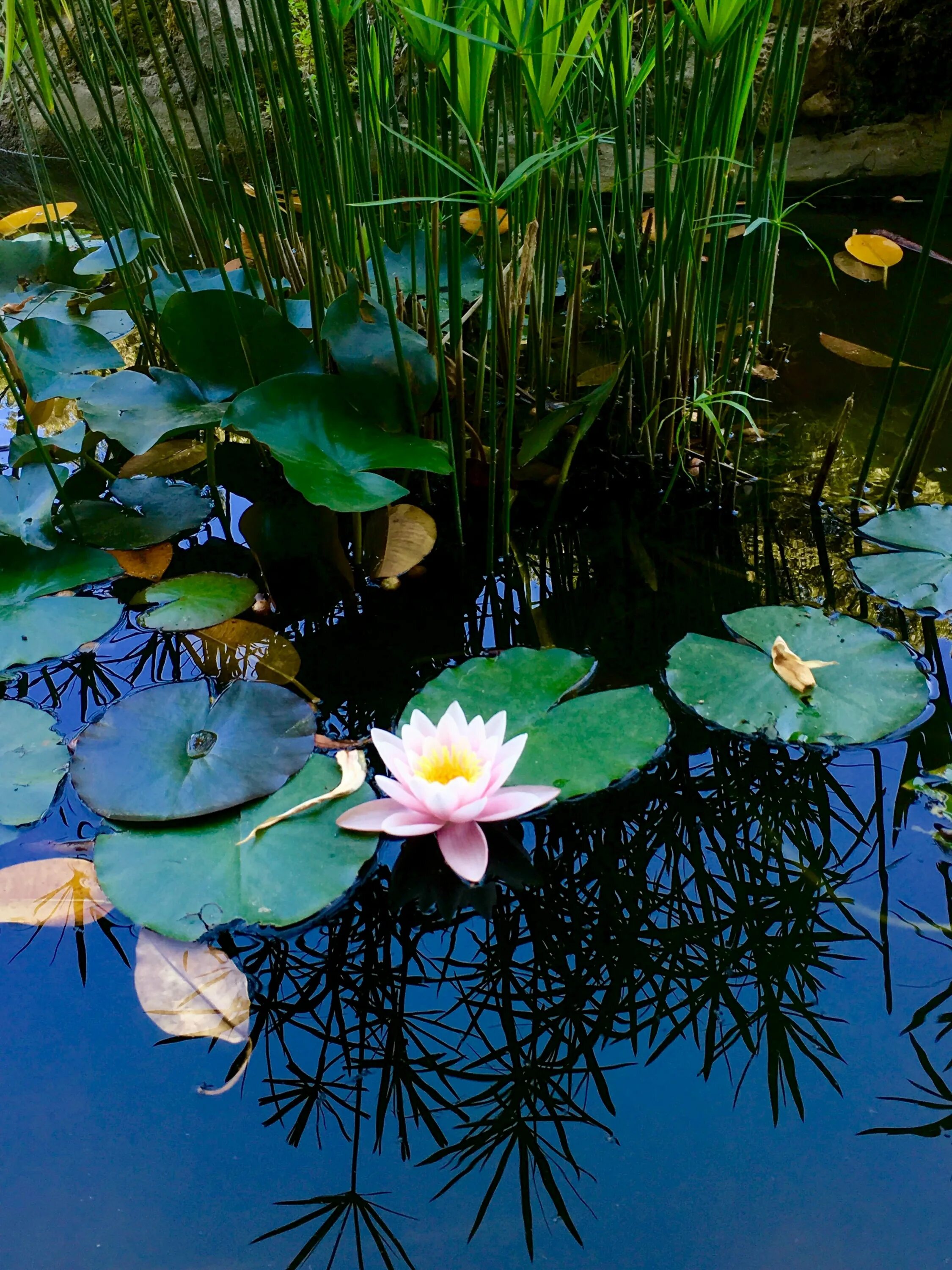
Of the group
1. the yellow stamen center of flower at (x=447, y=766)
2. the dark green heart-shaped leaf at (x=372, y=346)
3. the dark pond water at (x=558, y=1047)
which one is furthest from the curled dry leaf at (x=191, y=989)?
the dark green heart-shaped leaf at (x=372, y=346)

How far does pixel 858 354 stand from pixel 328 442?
52.7 inches

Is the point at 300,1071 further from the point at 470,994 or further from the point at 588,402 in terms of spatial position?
the point at 588,402

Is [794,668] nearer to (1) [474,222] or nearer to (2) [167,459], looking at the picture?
(2) [167,459]

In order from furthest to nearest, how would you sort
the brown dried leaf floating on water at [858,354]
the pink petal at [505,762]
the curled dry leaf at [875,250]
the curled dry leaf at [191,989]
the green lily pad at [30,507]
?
the curled dry leaf at [875,250]
the brown dried leaf floating on water at [858,354]
the green lily pad at [30,507]
the pink petal at [505,762]
the curled dry leaf at [191,989]

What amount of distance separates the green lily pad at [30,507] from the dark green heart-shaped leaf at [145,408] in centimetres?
16

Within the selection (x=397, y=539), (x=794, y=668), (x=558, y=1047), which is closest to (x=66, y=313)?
(x=397, y=539)

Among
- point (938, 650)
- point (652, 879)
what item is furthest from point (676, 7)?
point (652, 879)

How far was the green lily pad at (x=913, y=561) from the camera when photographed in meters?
1.20

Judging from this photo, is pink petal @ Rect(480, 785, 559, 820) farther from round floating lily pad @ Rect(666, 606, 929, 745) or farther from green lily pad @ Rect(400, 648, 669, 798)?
round floating lily pad @ Rect(666, 606, 929, 745)

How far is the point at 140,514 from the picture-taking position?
1.40m

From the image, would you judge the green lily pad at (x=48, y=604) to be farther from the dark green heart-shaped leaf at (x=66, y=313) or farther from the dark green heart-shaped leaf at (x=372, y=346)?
the dark green heart-shaped leaf at (x=66, y=313)

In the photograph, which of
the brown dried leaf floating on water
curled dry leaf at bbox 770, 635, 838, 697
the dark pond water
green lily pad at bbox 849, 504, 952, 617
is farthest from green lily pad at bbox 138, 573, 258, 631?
the brown dried leaf floating on water

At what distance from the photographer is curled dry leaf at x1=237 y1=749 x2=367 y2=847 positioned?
0.87 m

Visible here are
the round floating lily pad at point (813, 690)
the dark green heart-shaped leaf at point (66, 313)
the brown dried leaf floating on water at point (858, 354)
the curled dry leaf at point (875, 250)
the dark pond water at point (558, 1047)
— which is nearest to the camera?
the dark pond water at point (558, 1047)
